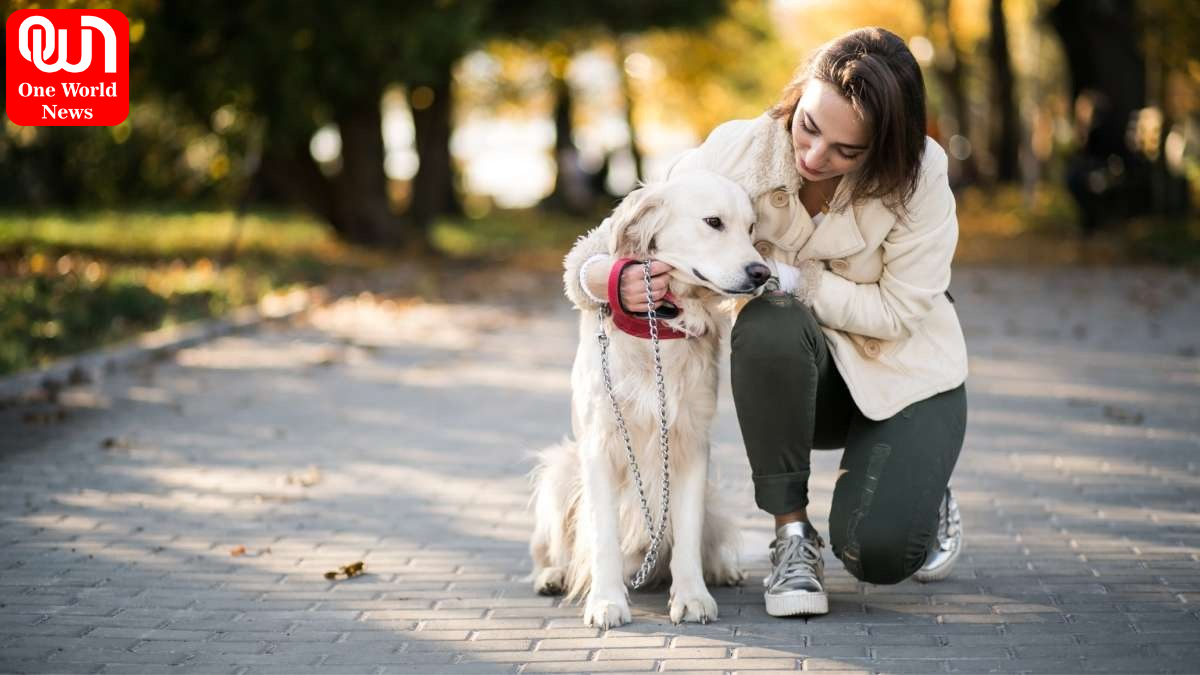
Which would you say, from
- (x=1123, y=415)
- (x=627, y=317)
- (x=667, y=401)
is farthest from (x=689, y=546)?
(x=1123, y=415)

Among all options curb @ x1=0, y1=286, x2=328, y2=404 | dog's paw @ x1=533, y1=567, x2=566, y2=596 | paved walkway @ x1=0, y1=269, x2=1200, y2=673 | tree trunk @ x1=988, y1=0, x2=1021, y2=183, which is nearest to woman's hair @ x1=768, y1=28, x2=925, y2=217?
paved walkway @ x1=0, y1=269, x2=1200, y2=673

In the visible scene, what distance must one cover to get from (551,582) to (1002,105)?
29.3 meters

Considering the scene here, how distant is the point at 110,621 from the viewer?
4.32 meters

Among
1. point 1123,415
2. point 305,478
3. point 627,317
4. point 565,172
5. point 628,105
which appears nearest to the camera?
point 627,317

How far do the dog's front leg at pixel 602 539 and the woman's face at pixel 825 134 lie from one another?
115 cm

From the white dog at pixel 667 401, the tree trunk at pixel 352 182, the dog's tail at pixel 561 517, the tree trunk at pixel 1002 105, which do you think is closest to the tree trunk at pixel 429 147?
the tree trunk at pixel 352 182

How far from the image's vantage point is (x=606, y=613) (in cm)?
420

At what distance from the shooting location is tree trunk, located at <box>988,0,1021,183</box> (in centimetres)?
2997

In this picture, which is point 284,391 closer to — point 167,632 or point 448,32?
point 167,632

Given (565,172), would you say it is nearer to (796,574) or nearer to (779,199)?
(779,199)

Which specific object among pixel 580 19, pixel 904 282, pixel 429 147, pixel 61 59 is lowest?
pixel 904 282

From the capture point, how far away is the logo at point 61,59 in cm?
1020

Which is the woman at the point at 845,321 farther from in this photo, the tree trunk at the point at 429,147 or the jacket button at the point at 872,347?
the tree trunk at the point at 429,147

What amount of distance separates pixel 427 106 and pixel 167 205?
10.8 metres
